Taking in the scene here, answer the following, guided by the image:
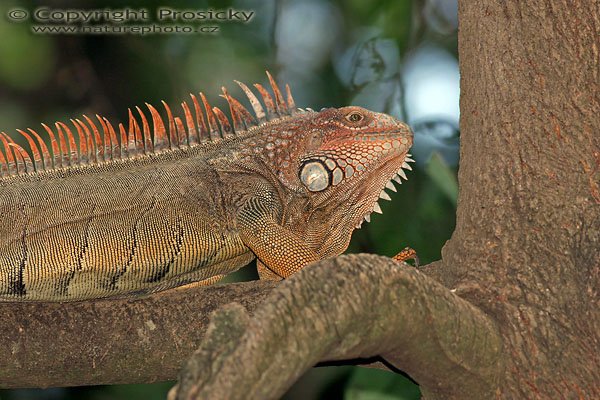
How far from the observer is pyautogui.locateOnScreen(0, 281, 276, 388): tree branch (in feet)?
15.0

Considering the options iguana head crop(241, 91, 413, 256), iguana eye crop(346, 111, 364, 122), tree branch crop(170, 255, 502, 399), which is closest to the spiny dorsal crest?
iguana head crop(241, 91, 413, 256)

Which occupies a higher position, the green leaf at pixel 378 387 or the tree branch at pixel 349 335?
the tree branch at pixel 349 335

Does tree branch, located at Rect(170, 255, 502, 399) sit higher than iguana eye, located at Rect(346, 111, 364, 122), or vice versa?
iguana eye, located at Rect(346, 111, 364, 122)

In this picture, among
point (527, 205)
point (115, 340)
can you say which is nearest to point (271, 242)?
point (115, 340)

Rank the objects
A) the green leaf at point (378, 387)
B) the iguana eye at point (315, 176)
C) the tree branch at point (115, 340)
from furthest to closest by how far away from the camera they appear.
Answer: the iguana eye at point (315, 176)
the green leaf at point (378, 387)
the tree branch at point (115, 340)

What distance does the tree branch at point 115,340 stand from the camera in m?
4.56

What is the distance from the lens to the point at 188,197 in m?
5.46

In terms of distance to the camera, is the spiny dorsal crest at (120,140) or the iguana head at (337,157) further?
the iguana head at (337,157)

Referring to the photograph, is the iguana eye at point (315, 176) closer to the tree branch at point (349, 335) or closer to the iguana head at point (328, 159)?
the iguana head at point (328, 159)

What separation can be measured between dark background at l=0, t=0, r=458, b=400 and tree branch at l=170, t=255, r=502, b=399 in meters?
3.01

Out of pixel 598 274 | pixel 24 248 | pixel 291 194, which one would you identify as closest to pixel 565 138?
pixel 598 274

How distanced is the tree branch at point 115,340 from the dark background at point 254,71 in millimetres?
2269
